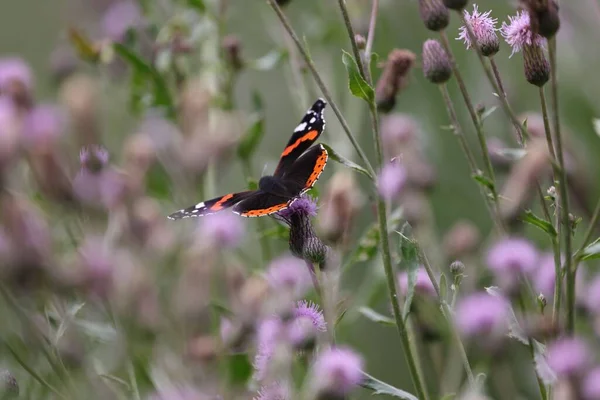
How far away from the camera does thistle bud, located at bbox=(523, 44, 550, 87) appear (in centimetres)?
116

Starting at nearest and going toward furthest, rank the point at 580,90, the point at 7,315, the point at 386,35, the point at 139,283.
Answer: the point at 139,283 < the point at 7,315 < the point at 386,35 < the point at 580,90

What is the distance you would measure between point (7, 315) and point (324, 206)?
46 cm

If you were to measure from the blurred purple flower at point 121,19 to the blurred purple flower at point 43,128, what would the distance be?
1.17 meters

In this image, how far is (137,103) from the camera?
6.24ft

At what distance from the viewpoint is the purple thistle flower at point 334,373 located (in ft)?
2.93

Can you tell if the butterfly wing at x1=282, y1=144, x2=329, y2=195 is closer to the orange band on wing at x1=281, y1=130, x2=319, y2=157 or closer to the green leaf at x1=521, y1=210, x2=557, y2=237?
the orange band on wing at x1=281, y1=130, x2=319, y2=157

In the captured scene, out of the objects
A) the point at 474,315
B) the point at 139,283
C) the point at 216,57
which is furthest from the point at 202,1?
the point at 139,283

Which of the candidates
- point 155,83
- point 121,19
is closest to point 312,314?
point 155,83

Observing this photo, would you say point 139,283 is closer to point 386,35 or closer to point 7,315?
point 7,315

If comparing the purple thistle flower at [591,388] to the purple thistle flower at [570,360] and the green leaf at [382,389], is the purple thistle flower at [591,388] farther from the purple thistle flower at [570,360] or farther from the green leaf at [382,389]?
the green leaf at [382,389]

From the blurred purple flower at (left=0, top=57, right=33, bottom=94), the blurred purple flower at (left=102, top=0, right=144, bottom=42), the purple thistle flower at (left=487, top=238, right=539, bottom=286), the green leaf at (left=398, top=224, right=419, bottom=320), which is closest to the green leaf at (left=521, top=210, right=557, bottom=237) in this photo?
the purple thistle flower at (left=487, top=238, right=539, bottom=286)

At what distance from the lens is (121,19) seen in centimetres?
224

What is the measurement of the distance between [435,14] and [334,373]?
0.53 metres

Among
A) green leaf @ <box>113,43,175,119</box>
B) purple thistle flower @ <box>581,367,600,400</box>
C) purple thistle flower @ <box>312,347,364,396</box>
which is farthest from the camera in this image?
green leaf @ <box>113,43,175,119</box>
